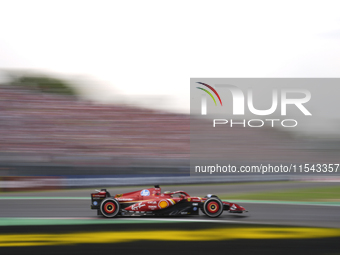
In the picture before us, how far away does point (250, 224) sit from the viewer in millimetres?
6961

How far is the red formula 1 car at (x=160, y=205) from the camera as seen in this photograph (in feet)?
24.7

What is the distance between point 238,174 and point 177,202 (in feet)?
35.0

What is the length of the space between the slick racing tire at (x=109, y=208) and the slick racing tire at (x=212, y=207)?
1.75 m

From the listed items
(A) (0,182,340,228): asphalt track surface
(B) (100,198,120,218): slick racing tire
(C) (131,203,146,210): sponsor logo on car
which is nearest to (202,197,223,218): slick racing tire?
(A) (0,182,340,228): asphalt track surface

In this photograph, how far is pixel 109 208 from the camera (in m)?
7.61

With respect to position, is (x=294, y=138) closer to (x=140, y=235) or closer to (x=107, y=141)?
(x=107, y=141)

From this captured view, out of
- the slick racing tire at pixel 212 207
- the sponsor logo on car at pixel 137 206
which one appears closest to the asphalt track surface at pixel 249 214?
the slick racing tire at pixel 212 207

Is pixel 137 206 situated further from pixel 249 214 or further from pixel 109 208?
pixel 249 214

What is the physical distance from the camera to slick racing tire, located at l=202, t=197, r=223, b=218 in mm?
7570

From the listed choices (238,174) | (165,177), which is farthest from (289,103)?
(165,177)

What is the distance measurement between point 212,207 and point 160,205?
104 centimetres

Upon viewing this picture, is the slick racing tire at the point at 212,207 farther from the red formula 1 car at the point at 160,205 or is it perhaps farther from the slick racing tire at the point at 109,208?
the slick racing tire at the point at 109,208

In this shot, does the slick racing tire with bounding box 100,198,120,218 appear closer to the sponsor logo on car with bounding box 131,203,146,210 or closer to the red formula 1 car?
the red formula 1 car

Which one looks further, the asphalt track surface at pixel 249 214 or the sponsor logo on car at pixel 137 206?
the sponsor logo on car at pixel 137 206
